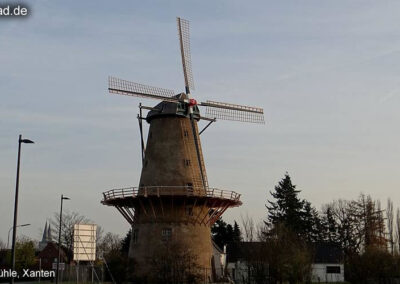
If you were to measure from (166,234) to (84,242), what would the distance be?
47.0ft

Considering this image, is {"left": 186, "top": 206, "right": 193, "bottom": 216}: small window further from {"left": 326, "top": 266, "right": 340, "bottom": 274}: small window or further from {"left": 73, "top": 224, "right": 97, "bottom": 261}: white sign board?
{"left": 326, "top": 266, "right": 340, "bottom": 274}: small window

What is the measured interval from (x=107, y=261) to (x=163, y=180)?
773 centimetres

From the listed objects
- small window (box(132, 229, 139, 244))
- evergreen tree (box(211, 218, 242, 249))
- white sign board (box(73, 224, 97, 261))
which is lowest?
white sign board (box(73, 224, 97, 261))

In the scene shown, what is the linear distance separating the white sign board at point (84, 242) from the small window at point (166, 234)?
44.5 feet

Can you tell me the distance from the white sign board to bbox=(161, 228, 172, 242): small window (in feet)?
44.5

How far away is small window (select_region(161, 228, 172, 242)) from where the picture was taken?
1651 inches

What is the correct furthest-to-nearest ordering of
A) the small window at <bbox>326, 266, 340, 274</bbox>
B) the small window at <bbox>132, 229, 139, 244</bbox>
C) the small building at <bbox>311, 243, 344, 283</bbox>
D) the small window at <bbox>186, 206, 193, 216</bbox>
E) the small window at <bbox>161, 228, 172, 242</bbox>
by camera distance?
the small window at <bbox>326, 266, 340, 274</bbox> → the small building at <bbox>311, 243, 344, 283</bbox> → the small window at <bbox>132, 229, 139, 244</bbox> → the small window at <bbox>186, 206, 193, 216</bbox> → the small window at <bbox>161, 228, 172, 242</bbox>

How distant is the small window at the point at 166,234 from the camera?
4194 centimetres

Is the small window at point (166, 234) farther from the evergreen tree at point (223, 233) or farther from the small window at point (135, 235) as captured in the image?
the evergreen tree at point (223, 233)

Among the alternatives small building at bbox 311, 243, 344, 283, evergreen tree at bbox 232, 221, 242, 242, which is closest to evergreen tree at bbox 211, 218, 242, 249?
evergreen tree at bbox 232, 221, 242, 242

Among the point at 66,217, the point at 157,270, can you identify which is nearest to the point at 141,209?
the point at 157,270

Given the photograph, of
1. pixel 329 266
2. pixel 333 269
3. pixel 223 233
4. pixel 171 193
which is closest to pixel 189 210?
pixel 171 193

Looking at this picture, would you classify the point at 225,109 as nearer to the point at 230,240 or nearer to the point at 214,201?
the point at 214,201

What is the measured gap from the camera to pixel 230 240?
258 ft
